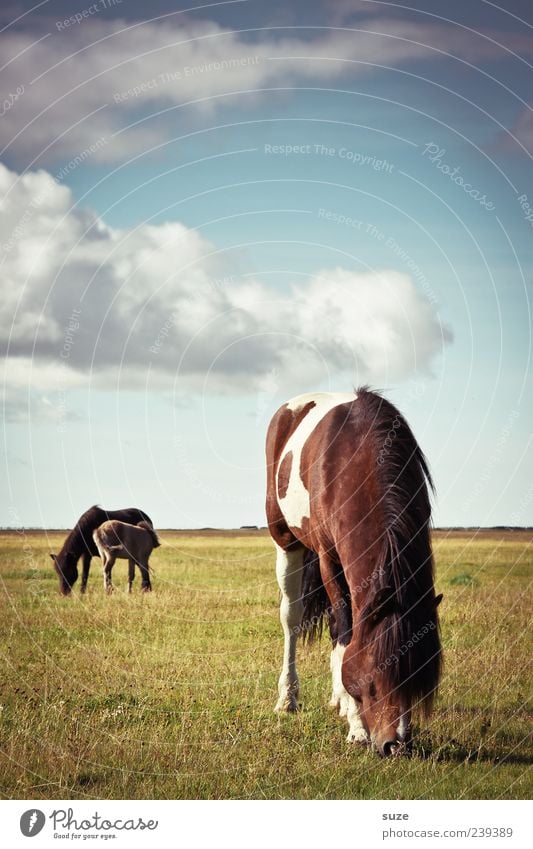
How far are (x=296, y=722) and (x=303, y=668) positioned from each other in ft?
7.44

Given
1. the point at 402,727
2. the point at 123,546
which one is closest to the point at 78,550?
the point at 123,546

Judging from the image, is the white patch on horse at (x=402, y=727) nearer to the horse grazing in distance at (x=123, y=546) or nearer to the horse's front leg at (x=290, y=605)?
the horse's front leg at (x=290, y=605)

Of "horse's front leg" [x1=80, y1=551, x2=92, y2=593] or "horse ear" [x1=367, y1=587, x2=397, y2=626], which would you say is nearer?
"horse ear" [x1=367, y1=587, x2=397, y2=626]

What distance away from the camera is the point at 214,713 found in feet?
27.6

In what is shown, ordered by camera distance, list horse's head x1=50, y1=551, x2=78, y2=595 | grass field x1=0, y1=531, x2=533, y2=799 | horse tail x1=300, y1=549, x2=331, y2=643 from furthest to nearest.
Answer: horse's head x1=50, y1=551, x2=78, y2=595 → horse tail x1=300, y1=549, x2=331, y2=643 → grass field x1=0, y1=531, x2=533, y2=799

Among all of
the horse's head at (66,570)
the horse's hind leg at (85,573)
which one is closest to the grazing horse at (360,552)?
the horse's head at (66,570)

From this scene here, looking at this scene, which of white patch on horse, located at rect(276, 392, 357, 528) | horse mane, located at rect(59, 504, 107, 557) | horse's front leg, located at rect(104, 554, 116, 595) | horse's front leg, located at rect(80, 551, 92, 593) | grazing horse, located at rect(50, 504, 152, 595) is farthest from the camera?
horse mane, located at rect(59, 504, 107, 557)

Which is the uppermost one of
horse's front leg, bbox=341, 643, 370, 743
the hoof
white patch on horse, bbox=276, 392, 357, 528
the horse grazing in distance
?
white patch on horse, bbox=276, 392, 357, 528

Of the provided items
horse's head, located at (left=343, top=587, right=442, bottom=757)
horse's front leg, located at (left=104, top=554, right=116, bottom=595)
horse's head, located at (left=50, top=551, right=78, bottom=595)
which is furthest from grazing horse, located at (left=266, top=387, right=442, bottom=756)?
horse's head, located at (left=50, top=551, right=78, bottom=595)

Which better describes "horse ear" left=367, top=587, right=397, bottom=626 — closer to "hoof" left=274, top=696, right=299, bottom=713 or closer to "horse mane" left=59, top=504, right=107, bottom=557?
"hoof" left=274, top=696, right=299, bottom=713

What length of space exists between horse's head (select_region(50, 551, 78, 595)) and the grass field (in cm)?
272

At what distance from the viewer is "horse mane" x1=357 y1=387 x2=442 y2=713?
626 centimetres

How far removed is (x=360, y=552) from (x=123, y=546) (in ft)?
39.7

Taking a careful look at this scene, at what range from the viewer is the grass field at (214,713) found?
659cm
